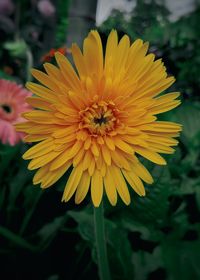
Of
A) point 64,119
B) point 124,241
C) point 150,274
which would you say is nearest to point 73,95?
point 64,119

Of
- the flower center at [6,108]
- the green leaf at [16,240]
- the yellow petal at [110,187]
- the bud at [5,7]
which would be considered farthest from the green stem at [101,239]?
the bud at [5,7]

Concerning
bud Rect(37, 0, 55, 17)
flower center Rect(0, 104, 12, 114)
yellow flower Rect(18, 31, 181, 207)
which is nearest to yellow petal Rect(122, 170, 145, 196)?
yellow flower Rect(18, 31, 181, 207)

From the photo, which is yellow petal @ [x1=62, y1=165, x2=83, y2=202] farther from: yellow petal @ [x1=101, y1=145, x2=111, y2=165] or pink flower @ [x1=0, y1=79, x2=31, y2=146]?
pink flower @ [x1=0, y1=79, x2=31, y2=146]

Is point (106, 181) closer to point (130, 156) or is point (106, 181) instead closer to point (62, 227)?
point (130, 156)

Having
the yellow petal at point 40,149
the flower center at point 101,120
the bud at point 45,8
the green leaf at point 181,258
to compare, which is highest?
the bud at point 45,8

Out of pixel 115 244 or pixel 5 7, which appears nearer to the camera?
pixel 115 244

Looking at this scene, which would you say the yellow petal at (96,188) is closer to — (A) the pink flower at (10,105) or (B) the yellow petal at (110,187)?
(B) the yellow petal at (110,187)

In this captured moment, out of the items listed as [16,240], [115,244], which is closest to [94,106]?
[115,244]

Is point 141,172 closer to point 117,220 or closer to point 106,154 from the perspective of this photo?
point 106,154
